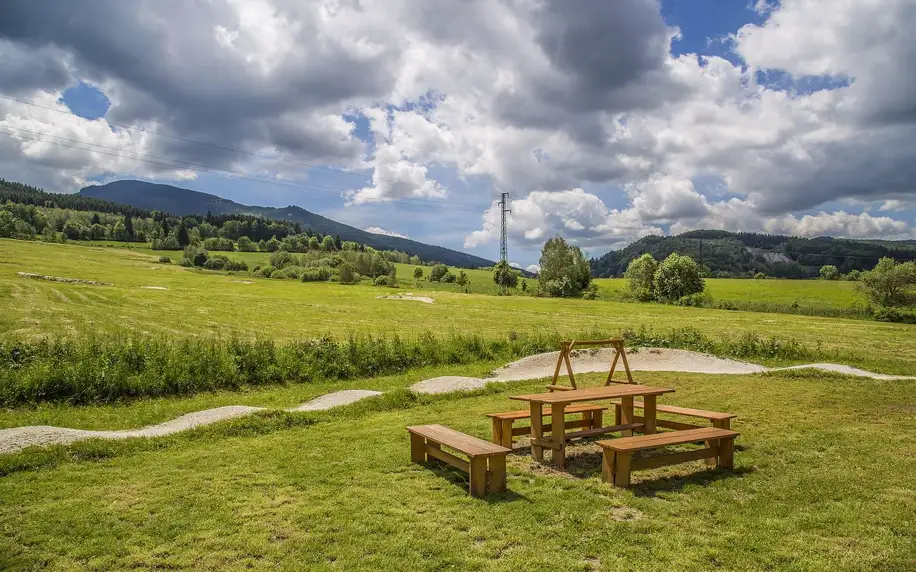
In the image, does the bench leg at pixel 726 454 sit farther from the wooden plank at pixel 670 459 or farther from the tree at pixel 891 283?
the tree at pixel 891 283

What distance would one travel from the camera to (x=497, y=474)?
6535 millimetres

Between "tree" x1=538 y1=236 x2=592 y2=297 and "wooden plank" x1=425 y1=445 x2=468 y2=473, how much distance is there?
75040mm

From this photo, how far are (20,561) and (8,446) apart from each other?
4.88m

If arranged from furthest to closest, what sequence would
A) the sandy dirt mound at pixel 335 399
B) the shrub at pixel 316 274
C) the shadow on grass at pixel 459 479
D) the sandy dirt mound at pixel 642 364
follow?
the shrub at pixel 316 274, the sandy dirt mound at pixel 642 364, the sandy dirt mound at pixel 335 399, the shadow on grass at pixel 459 479

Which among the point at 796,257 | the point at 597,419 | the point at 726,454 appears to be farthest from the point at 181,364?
the point at 796,257

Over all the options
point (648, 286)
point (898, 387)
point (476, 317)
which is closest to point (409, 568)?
point (898, 387)

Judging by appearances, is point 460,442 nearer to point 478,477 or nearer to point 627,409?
point 478,477

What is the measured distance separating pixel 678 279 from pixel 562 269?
16570 mm

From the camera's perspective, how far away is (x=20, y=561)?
16.2 feet

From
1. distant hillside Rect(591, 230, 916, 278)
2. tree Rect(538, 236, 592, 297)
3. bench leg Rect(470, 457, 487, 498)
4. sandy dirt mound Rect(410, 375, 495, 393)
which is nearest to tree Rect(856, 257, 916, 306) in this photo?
tree Rect(538, 236, 592, 297)

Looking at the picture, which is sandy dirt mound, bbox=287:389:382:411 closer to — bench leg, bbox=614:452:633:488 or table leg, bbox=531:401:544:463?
table leg, bbox=531:401:544:463

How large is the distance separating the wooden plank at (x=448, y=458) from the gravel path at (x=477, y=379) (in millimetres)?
5089

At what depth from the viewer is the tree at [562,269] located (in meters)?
81.5

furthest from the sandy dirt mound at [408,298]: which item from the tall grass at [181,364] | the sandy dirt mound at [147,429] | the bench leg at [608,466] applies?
the bench leg at [608,466]
